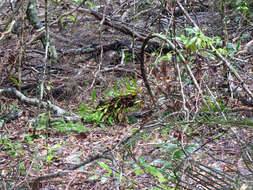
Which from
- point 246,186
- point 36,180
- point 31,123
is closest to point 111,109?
point 31,123

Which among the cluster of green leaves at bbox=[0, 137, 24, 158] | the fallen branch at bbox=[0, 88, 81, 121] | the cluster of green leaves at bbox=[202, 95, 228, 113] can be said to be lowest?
the cluster of green leaves at bbox=[0, 137, 24, 158]

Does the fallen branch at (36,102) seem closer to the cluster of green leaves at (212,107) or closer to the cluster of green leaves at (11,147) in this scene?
the cluster of green leaves at (11,147)

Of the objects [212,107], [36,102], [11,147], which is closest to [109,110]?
[36,102]

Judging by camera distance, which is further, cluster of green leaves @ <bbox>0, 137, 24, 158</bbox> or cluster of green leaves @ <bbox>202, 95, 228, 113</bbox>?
cluster of green leaves @ <bbox>0, 137, 24, 158</bbox>

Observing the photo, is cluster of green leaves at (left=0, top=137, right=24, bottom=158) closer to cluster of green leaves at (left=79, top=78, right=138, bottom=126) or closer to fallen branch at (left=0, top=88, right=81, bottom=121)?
fallen branch at (left=0, top=88, right=81, bottom=121)

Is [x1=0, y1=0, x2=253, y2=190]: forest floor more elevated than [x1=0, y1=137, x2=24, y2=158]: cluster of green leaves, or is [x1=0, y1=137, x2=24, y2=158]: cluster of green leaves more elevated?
[x1=0, y1=0, x2=253, y2=190]: forest floor

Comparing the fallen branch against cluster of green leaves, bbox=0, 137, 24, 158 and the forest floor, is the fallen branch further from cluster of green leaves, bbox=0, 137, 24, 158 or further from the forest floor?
cluster of green leaves, bbox=0, 137, 24, 158

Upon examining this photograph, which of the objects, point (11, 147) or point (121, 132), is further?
point (121, 132)

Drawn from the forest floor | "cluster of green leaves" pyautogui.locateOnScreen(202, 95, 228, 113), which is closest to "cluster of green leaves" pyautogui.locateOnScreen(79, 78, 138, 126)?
the forest floor

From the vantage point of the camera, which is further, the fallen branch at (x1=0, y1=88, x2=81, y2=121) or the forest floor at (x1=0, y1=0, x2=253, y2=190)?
the fallen branch at (x1=0, y1=88, x2=81, y2=121)

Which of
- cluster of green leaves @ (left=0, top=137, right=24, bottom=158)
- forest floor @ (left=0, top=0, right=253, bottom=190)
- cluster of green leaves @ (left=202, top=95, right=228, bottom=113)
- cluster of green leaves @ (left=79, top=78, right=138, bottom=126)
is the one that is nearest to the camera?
forest floor @ (left=0, top=0, right=253, bottom=190)

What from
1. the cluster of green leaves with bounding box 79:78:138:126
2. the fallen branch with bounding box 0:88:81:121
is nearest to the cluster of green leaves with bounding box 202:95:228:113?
the cluster of green leaves with bounding box 79:78:138:126

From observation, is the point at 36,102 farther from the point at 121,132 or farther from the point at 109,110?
the point at 121,132

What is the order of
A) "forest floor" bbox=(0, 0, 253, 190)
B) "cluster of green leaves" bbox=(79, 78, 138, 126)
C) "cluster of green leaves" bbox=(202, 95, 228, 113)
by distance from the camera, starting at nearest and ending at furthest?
"forest floor" bbox=(0, 0, 253, 190)
"cluster of green leaves" bbox=(202, 95, 228, 113)
"cluster of green leaves" bbox=(79, 78, 138, 126)
